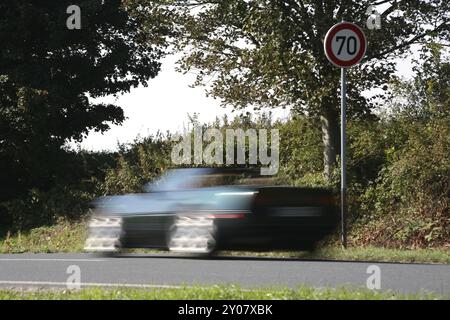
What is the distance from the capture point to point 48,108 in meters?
25.5

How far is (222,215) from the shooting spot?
11.8 metres

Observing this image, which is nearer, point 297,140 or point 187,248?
point 187,248

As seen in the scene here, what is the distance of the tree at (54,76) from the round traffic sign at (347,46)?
949 cm

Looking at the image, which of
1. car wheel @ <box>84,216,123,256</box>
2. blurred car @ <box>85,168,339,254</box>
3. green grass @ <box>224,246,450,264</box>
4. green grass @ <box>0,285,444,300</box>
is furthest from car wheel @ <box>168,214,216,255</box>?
green grass @ <box>0,285,444,300</box>

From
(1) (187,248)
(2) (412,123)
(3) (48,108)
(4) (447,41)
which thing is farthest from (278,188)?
(3) (48,108)

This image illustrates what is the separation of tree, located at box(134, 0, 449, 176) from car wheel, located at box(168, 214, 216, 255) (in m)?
7.13

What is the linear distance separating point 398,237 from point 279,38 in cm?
536

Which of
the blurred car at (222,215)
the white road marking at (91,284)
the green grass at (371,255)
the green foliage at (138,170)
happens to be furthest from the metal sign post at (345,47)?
the green foliage at (138,170)

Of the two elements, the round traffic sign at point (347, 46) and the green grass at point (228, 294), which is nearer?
Result: the green grass at point (228, 294)

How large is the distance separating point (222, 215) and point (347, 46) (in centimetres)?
502

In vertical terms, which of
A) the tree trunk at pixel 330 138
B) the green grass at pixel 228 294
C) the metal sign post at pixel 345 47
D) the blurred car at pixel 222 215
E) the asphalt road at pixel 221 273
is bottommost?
the asphalt road at pixel 221 273

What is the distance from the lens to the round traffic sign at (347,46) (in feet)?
49.0

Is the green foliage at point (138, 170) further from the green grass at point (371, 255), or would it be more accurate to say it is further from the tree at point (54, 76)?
the green grass at point (371, 255)
